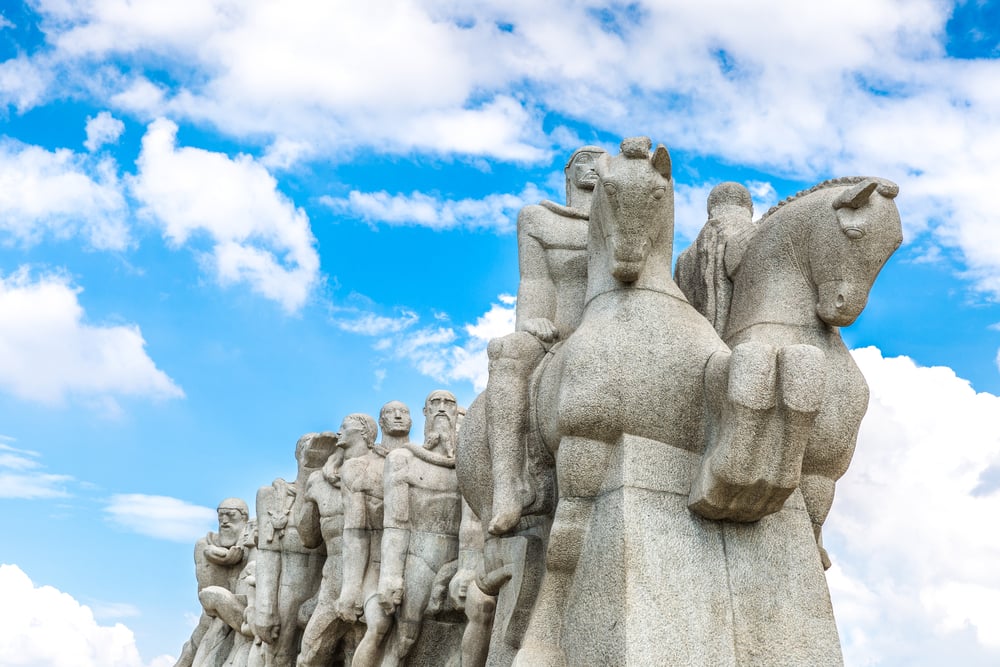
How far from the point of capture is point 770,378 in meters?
6.59

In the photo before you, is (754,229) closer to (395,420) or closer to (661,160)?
(661,160)

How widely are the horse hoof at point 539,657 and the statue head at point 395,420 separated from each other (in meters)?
5.06

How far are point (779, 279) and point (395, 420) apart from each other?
5.28 m

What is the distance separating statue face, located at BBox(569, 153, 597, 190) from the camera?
9180mm

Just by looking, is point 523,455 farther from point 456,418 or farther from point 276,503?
point 276,503

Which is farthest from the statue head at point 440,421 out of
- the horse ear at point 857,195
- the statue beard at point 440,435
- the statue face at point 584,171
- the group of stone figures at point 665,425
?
the horse ear at point 857,195

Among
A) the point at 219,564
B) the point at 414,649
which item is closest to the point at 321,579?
the point at 414,649

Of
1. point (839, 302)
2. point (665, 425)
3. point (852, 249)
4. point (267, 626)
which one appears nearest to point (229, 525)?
point (267, 626)

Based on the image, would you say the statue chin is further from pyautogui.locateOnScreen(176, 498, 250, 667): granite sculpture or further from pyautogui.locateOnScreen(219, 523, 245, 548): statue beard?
pyautogui.locateOnScreen(219, 523, 245, 548): statue beard

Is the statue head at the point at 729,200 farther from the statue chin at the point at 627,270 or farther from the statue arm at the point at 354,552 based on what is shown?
the statue arm at the point at 354,552

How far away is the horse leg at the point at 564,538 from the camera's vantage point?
708 cm

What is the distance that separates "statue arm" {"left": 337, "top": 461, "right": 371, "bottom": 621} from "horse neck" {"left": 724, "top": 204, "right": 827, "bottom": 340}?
479 centimetres

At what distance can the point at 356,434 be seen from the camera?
12188mm

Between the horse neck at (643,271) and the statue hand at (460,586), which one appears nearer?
the horse neck at (643,271)
